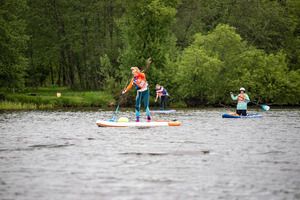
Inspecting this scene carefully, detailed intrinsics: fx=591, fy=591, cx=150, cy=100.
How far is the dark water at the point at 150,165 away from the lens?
11.5m

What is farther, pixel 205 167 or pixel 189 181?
pixel 205 167

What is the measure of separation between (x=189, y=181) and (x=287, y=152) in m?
5.66

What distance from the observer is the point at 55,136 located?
22.7 meters

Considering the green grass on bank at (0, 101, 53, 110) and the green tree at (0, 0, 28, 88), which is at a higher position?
the green tree at (0, 0, 28, 88)

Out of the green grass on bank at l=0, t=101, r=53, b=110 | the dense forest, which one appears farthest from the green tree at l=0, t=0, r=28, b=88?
the green grass on bank at l=0, t=101, r=53, b=110

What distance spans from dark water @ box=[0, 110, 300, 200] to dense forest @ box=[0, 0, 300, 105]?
3081 centimetres

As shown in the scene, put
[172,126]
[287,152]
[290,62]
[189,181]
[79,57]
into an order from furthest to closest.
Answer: [79,57] < [290,62] < [172,126] < [287,152] < [189,181]

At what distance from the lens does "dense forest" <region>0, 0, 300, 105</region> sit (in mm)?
58688

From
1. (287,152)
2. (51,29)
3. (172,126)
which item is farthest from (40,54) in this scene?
(287,152)

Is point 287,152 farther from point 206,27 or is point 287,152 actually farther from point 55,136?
point 206,27

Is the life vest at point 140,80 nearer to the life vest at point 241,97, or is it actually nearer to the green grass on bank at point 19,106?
the life vest at point 241,97

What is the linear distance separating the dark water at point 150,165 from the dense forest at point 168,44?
30810 millimetres

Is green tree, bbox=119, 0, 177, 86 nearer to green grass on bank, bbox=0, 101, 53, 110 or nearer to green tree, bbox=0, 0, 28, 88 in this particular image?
green tree, bbox=0, 0, 28, 88

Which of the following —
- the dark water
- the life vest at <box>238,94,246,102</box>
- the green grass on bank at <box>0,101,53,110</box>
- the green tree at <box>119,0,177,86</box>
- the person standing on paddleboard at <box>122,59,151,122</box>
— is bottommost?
the green grass on bank at <box>0,101,53,110</box>
